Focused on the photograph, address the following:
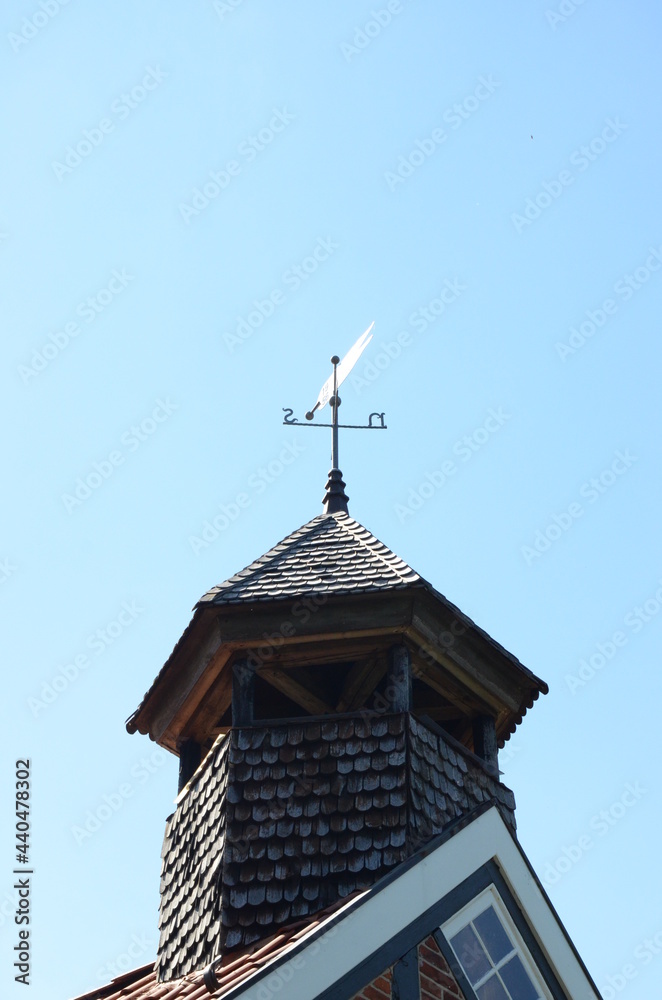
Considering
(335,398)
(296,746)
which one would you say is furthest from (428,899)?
(335,398)

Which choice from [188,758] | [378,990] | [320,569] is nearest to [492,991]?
[378,990]

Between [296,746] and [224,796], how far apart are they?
59 centimetres

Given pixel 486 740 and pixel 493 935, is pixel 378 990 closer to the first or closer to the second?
pixel 493 935

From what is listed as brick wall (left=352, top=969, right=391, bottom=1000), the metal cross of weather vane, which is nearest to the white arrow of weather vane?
the metal cross of weather vane

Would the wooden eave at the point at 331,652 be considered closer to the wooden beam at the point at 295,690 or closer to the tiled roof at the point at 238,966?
the wooden beam at the point at 295,690

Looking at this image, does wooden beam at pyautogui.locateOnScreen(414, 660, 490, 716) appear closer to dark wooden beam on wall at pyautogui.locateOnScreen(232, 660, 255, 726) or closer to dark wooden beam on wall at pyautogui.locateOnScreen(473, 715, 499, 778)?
dark wooden beam on wall at pyautogui.locateOnScreen(473, 715, 499, 778)

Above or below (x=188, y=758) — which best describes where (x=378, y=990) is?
below

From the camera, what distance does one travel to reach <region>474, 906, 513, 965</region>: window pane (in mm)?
8562

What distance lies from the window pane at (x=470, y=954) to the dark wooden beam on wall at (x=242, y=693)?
93.9 inches

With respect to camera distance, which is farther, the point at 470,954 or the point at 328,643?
the point at 328,643

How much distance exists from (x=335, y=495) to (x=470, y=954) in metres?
4.82

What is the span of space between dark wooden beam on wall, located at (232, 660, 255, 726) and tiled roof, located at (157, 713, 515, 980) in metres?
0.16

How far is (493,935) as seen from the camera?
28.3ft

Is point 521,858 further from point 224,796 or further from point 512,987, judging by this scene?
A: point 224,796
